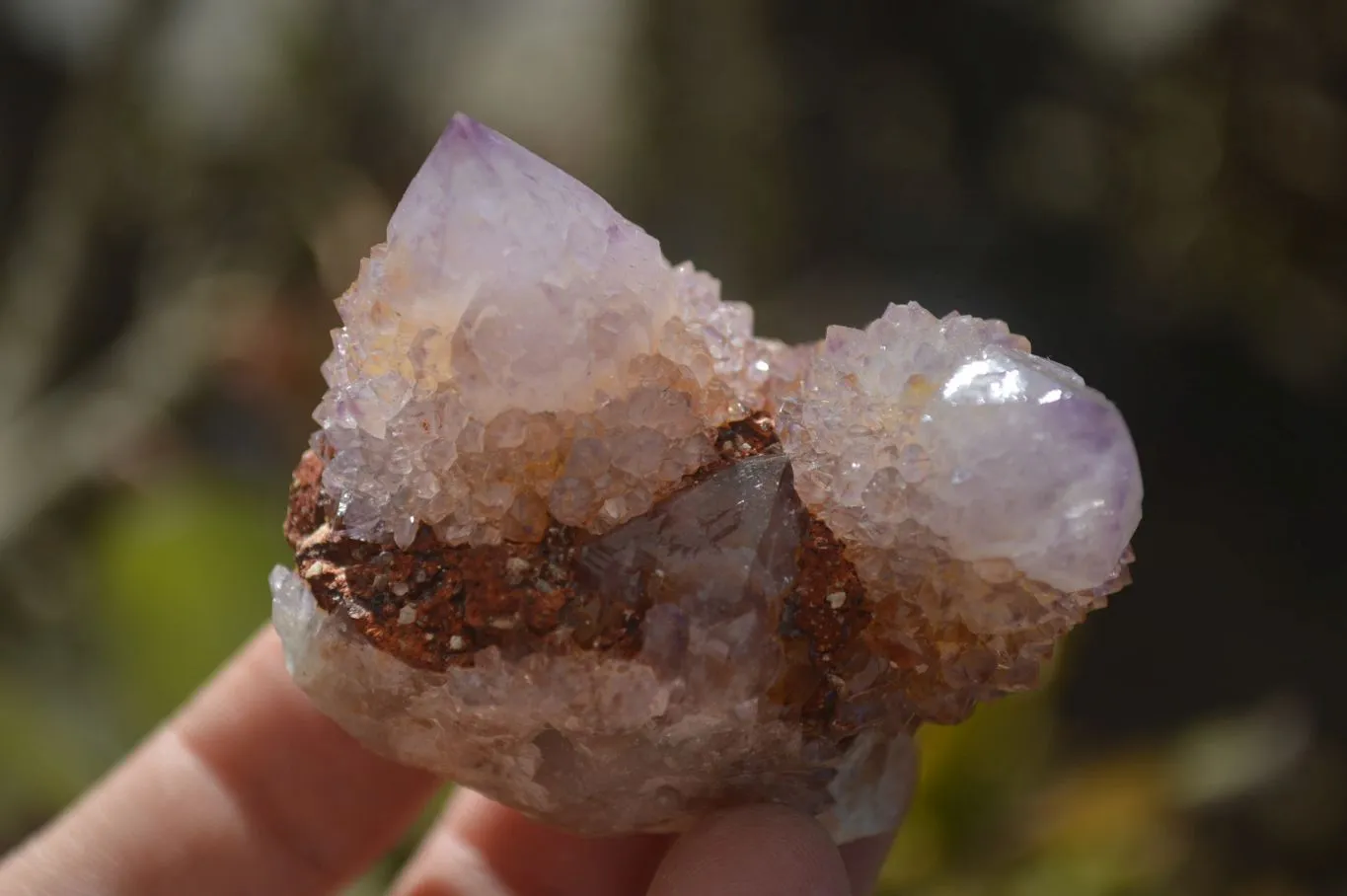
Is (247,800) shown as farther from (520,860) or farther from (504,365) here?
(504,365)

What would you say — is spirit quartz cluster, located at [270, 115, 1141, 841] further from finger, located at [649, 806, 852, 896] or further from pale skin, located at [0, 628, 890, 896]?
pale skin, located at [0, 628, 890, 896]

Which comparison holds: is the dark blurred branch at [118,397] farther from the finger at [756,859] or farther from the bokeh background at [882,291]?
the finger at [756,859]

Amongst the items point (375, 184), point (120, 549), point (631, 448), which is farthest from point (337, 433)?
point (375, 184)

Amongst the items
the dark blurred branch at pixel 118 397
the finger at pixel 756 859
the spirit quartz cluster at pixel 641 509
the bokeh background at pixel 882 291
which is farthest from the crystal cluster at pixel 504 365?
the dark blurred branch at pixel 118 397

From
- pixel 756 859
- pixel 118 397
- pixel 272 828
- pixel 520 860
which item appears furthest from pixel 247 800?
pixel 118 397

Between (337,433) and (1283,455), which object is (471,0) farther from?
(337,433)

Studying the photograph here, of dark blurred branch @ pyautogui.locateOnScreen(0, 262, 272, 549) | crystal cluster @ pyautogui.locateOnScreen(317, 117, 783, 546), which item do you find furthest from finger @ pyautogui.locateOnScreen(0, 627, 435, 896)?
dark blurred branch @ pyautogui.locateOnScreen(0, 262, 272, 549)

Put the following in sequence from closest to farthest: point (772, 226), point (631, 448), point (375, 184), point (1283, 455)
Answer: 1. point (631, 448)
2. point (1283, 455)
3. point (772, 226)
4. point (375, 184)
